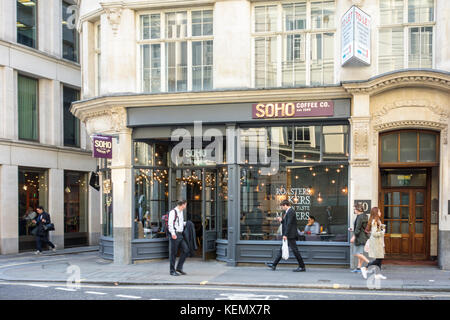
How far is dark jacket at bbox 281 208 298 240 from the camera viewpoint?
1337 cm

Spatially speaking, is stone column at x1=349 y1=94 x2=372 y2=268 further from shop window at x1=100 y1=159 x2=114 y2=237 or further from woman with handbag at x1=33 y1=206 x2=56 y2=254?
woman with handbag at x1=33 y1=206 x2=56 y2=254

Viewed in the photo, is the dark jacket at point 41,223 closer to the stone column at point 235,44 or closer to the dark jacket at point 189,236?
the dark jacket at point 189,236

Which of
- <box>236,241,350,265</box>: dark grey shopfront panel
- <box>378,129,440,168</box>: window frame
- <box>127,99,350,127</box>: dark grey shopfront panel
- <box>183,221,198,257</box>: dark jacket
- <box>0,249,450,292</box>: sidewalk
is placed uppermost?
<box>127,99,350,127</box>: dark grey shopfront panel

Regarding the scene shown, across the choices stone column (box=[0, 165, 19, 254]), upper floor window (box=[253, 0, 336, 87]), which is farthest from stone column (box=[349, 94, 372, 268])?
stone column (box=[0, 165, 19, 254])

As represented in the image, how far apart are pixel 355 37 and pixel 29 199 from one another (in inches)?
582

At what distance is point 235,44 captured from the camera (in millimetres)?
14531

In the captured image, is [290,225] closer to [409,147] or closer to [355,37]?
[409,147]

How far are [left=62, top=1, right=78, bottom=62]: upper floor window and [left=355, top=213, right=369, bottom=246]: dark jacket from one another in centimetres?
1589

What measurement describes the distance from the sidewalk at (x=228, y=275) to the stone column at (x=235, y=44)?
17.2 ft

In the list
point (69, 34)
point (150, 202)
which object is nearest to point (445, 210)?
point (150, 202)

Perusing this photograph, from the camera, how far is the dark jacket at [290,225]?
1337 centimetres

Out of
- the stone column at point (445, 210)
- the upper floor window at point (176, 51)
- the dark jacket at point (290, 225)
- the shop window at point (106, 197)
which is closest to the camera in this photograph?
the stone column at point (445, 210)

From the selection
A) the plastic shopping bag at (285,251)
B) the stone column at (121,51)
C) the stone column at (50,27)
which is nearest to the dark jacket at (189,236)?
the plastic shopping bag at (285,251)
